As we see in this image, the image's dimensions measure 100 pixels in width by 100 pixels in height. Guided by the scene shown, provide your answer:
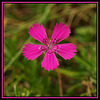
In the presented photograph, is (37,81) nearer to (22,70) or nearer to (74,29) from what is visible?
(22,70)

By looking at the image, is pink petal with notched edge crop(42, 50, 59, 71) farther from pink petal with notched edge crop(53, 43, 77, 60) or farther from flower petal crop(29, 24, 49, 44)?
flower petal crop(29, 24, 49, 44)

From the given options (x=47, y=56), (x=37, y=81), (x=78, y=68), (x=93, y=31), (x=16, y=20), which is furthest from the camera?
(x=16, y=20)

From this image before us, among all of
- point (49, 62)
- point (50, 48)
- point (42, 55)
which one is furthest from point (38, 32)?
point (42, 55)

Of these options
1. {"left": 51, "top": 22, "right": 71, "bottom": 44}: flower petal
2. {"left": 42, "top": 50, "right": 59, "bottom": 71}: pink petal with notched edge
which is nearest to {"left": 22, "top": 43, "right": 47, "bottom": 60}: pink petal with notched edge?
{"left": 42, "top": 50, "right": 59, "bottom": 71}: pink petal with notched edge

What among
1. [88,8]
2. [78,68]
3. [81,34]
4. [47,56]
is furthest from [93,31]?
[47,56]

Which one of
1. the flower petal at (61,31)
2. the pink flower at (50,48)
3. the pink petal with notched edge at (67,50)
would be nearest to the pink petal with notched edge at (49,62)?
the pink flower at (50,48)

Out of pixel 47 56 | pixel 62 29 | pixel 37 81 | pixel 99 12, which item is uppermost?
pixel 99 12

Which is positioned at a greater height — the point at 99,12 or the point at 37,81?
the point at 99,12

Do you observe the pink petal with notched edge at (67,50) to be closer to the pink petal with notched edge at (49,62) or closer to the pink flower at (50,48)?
the pink flower at (50,48)
